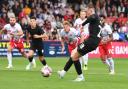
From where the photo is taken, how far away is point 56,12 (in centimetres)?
4053

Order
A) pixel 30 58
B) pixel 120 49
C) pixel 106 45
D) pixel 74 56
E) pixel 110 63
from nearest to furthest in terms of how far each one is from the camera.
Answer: pixel 74 56
pixel 110 63
pixel 106 45
pixel 30 58
pixel 120 49

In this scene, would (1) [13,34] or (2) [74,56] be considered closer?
(2) [74,56]

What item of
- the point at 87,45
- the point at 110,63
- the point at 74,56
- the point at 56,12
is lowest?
the point at 56,12

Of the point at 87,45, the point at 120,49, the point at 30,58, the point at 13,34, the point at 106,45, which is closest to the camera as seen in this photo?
the point at 87,45

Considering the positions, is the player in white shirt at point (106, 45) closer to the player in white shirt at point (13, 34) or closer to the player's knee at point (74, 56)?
the player in white shirt at point (13, 34)

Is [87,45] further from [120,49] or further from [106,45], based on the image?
[120,49]

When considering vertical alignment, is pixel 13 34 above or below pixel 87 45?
below

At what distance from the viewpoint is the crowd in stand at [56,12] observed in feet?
124

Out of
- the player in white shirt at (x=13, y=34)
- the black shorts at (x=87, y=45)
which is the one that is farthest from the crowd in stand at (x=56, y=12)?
the black shorts at (x=87, y=45)

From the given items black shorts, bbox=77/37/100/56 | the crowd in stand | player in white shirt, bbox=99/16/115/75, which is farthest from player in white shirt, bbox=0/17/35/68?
the crowd in stand

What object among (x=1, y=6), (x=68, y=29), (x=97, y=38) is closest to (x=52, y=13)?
(x=1, y=6)

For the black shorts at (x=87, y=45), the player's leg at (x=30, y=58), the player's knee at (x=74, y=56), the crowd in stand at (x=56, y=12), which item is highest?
the black shorts at (x=87, y=45)

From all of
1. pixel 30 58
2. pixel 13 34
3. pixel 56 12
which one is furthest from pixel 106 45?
pixel 56 12

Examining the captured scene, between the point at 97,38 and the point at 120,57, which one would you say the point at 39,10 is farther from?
the point at 97,38
